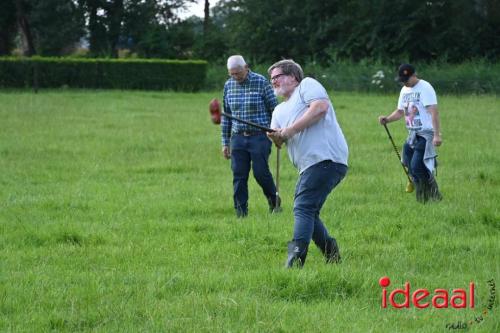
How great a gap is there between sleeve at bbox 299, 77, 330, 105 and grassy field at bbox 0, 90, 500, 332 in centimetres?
139

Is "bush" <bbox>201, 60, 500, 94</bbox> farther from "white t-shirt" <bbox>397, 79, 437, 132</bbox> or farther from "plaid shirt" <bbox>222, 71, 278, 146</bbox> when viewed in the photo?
"plaid shirt" <bbox>222, 71, 278, 146</bbox>

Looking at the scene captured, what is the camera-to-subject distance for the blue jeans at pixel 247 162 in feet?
34.6

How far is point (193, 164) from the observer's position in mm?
16172

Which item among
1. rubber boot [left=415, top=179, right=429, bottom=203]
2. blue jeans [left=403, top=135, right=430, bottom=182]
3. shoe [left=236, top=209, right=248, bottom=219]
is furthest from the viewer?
rubber boot [left=415, top=179, right=429, bottom=203]

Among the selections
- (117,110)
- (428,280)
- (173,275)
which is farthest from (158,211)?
(117,110)

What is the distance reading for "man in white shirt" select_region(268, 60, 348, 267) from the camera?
740cm

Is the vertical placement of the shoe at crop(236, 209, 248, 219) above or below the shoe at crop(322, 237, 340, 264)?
below

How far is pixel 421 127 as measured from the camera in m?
11.3

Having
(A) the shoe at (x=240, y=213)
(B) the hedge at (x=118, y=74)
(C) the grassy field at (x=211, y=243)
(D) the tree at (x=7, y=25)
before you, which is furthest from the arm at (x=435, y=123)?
(D) the tree at (x=7, y=25)

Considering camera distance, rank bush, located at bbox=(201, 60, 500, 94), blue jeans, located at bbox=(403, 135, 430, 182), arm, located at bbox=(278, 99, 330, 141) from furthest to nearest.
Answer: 1. bush, located at bbox=(201, 60, 500, 94)
2. blue jeans, located at bbox=(403, 135, 430, 182)
3. arm, located at bbox=(278, 99, 330, 141)

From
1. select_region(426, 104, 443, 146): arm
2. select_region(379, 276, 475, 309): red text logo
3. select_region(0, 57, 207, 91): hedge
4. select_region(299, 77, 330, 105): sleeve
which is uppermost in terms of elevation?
select_region(299, 77, 330, 105): sleeve

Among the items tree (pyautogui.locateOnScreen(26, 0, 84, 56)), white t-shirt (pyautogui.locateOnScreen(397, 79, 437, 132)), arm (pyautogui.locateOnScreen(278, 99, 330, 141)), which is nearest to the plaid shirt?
white t-shirt (pyautogui.locateOnScreen(397, 79, 437, 132))

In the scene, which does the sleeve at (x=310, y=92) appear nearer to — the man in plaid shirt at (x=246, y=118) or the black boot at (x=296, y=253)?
the black boot at (x=296, y=253)

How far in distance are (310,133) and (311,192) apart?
0.49m
